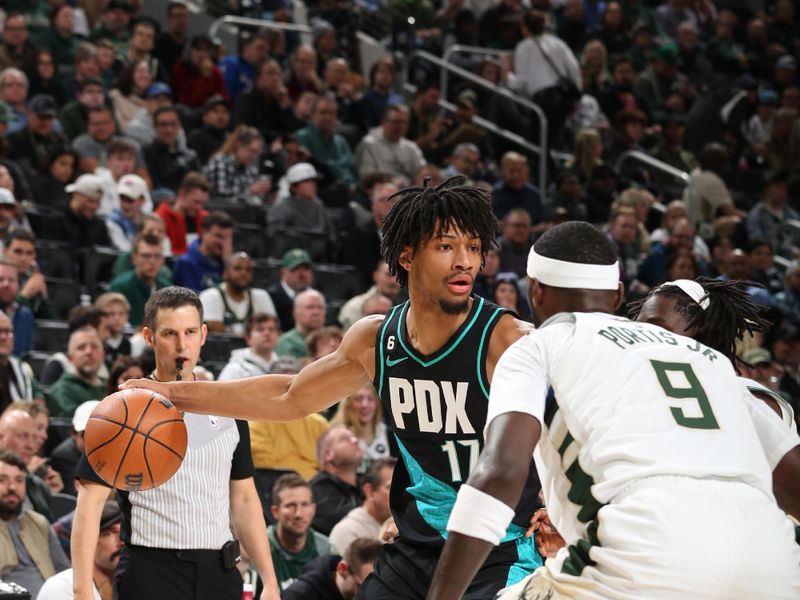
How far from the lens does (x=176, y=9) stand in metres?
14.6

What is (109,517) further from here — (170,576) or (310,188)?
(310,188)

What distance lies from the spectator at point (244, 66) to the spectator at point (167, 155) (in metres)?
1.90

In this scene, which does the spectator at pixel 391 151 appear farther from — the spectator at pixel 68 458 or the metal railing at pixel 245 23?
the spectator at pixel 68 458

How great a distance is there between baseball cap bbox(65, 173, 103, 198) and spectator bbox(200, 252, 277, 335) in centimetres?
123

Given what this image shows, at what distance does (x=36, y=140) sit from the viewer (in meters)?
11.8

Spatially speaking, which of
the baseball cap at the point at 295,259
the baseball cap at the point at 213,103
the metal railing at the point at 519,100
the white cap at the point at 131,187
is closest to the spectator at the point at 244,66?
the baseball cap at the point at 213,103

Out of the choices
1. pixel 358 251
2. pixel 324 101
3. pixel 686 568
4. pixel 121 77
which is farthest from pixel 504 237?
pixel 686 568

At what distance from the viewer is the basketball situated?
4871 millimetres

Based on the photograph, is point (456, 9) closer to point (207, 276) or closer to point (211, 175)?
point (211, 175)

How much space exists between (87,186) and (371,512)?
4.12 meters

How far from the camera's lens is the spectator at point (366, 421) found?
32.5ft

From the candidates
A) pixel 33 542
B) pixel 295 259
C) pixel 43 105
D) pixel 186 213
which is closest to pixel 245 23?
pixel 43 105

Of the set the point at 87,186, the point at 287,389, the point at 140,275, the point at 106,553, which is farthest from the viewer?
the point at 87,186

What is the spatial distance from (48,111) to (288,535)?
5212mm
